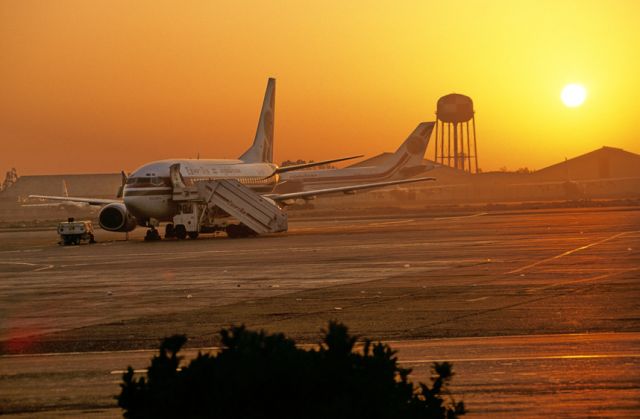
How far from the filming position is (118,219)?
53.0 meters

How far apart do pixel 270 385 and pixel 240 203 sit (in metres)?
43.7

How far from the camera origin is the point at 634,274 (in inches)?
986

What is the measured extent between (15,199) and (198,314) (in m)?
165

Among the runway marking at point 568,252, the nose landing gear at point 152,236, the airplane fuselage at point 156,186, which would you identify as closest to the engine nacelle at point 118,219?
the airplane fuselage at point 156,186

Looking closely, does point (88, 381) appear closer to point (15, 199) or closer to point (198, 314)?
point (198, 314)

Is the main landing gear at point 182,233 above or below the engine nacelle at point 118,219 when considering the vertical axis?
below

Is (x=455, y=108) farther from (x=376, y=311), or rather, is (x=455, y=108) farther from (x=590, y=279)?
(x=376, y=311)

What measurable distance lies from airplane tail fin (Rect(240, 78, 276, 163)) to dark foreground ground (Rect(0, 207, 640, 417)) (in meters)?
23.6

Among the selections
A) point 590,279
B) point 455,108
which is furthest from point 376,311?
point 455,108

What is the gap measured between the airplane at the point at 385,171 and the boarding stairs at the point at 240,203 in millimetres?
53430

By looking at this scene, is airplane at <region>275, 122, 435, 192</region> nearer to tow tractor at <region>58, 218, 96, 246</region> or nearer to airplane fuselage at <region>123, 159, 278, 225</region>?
airplane fuselage at <region>123, 159, 278, 225</region>

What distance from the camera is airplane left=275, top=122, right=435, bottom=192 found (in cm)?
10581

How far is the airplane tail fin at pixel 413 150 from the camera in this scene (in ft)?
355

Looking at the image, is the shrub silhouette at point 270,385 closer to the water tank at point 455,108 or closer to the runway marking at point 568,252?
the runway marking at point 568,252
